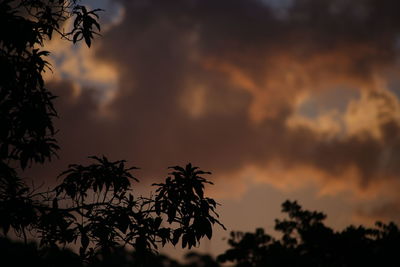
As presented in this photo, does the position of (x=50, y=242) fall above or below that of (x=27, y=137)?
below

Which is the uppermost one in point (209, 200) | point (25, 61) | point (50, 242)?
point (25, 61)

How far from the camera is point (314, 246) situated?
25219mm

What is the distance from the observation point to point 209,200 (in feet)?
27.9

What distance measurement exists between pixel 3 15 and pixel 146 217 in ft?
13.6

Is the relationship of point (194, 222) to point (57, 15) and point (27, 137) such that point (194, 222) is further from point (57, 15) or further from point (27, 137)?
point (57, 15)

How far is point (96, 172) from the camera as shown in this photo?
9266mm

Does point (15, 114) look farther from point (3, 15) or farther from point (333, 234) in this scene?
point (333, 234)

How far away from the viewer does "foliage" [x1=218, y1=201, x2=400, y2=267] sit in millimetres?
23781

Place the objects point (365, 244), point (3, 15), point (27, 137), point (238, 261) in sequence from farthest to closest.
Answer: point (238, 261), point (365, 244), point (27, 137), point (3, 15)

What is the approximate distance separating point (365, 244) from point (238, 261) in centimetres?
722

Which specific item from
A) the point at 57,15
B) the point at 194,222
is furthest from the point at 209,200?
the point at 57,15

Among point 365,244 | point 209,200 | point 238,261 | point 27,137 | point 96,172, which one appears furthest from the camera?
point 238,261

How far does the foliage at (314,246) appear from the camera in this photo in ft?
78.0

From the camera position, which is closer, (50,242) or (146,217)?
(50,242)
